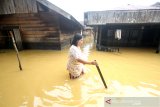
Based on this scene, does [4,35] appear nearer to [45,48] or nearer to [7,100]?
[45,48]

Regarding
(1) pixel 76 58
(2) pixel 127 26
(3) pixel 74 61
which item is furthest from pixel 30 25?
(2) pixel 127 26

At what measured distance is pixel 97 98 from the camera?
3.66m

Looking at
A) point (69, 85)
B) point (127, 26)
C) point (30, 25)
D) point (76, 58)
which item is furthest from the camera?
point (127, 26)

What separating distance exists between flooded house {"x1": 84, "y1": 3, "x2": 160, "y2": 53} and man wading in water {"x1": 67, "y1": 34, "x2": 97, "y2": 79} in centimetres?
489

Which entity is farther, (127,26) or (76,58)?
(127,26)

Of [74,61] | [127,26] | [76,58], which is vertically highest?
[127,26]

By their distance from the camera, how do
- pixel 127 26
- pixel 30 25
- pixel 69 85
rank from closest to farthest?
pixel 69 85 → pixel 30 25 → pixel 127 26

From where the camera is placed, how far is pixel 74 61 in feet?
14.6

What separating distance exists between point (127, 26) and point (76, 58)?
7.39 metres

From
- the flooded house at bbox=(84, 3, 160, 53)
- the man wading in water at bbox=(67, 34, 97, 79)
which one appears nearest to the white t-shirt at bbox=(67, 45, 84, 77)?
the man wading in water at bbox=(67, 34, 97, 79)

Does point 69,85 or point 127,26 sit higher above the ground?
point 127,26

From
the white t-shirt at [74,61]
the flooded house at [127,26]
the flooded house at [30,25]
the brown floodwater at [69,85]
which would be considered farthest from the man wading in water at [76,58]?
the flooded house at [127,26]

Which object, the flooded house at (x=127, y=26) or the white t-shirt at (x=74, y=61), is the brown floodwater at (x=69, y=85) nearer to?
the white t-shirt at (x=74, y=61)

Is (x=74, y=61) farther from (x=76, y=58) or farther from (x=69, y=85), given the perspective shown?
(x=69, y=85)
